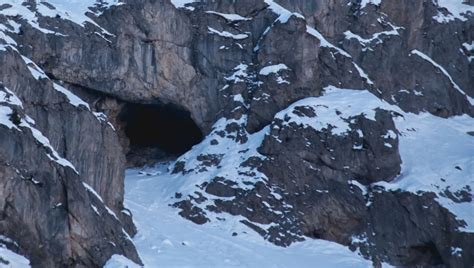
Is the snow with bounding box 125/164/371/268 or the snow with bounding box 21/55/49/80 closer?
the snow with bounding box 125/164/371/268

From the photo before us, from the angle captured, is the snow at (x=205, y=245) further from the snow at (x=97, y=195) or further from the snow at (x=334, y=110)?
the snow at (x=334, y=110)

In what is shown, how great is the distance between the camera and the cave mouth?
192ft

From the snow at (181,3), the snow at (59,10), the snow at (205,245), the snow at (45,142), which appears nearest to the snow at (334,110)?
the snow at (205,245)

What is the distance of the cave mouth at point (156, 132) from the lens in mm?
58469

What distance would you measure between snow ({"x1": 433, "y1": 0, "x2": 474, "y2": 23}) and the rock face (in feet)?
8.69

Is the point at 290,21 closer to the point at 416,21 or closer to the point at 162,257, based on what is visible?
the point at 416,21

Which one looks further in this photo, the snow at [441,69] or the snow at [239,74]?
the snow at [441,69]

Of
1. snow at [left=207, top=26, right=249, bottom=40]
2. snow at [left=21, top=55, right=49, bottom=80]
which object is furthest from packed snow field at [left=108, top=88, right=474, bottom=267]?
snow at [left=21, top=55, right=49, bottom=80]

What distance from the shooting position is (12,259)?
4247 centimetres

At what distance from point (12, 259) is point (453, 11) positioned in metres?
32.8

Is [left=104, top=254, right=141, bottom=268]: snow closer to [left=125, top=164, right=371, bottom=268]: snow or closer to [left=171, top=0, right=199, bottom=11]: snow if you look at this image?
[left=125, top=164, right=371, bottom=268]: snow

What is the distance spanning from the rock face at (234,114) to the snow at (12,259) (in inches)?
30.9

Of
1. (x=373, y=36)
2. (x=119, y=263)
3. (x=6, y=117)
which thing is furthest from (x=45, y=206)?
Result: (x=373, y=36)

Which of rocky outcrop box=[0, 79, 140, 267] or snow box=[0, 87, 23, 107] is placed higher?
snow box=[0, 87, 23, 107]
